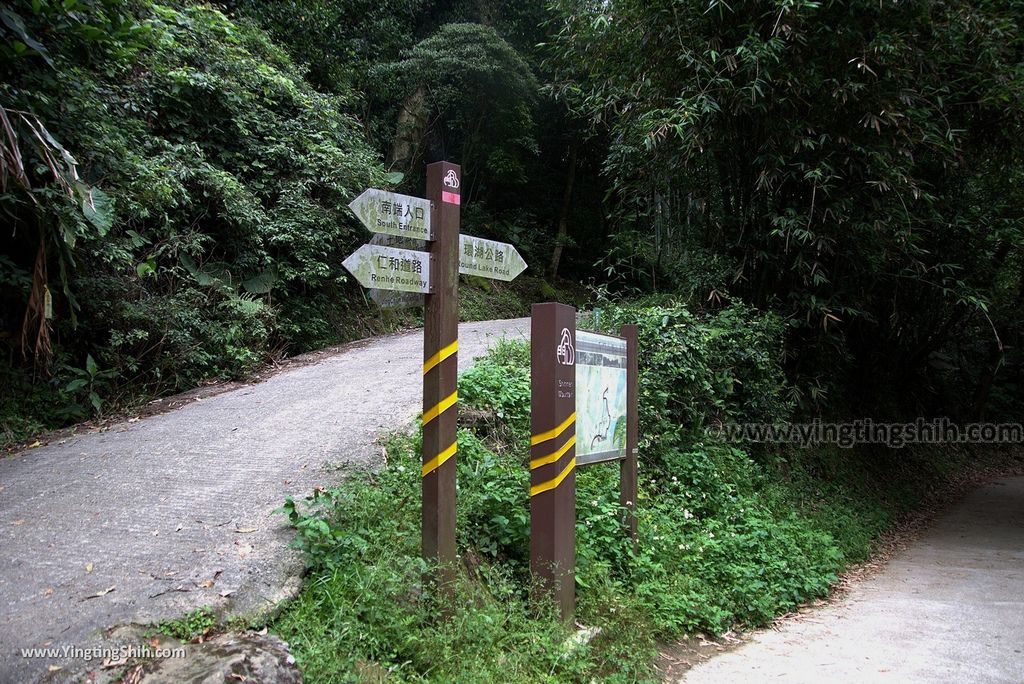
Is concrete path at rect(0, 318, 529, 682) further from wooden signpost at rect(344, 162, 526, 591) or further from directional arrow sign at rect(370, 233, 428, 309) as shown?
directional arrow sign at rect(370, 233, 428, 309)

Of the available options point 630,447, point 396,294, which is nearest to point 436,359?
point 396,294

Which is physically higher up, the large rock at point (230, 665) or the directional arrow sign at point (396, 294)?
the directional arrow sign at point (396, 294)

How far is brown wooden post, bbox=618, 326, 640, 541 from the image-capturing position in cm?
584

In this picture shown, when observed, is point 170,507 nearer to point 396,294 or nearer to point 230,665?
point 230,665

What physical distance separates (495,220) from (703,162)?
9228 mm

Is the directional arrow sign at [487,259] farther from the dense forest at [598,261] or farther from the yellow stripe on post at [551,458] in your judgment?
the dense forest at [598,261]

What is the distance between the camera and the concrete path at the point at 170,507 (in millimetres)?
3678

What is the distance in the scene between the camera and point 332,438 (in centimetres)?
605

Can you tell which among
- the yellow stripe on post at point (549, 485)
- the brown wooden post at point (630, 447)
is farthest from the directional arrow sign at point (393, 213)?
the brown wooden post at point (630, 447)

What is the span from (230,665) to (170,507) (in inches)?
78.2

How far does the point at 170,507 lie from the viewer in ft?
15.8

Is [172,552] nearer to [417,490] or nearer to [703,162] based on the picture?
[417,490]

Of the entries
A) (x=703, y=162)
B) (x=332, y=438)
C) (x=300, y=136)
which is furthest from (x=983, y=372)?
(x=332, y=438)
